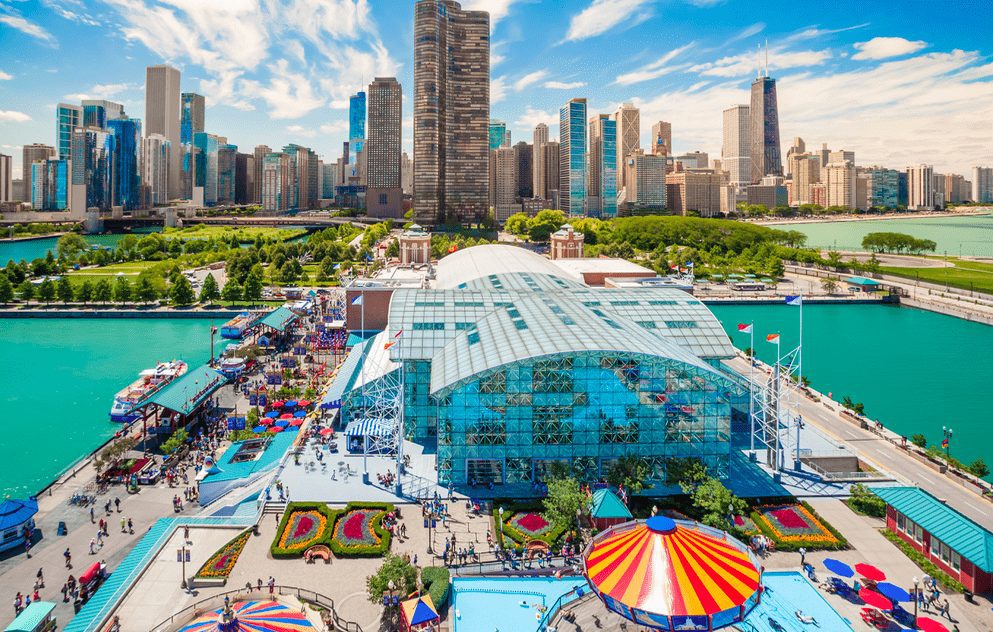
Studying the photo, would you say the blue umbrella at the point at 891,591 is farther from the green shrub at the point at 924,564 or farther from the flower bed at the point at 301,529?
the flower bed at the point at 301,529

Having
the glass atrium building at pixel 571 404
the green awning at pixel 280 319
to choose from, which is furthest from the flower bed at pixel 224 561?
the green awning at pixel 280 319

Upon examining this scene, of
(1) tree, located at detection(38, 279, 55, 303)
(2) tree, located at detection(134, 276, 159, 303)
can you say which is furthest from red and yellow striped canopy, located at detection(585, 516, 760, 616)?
(1) tree, located at detection(38, 279, 55, 303)

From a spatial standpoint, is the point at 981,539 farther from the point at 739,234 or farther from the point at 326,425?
the point at 739,234

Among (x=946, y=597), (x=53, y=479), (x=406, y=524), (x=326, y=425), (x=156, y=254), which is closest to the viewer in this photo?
(x=946, y=597)

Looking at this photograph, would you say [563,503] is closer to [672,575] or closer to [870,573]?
[672,575]

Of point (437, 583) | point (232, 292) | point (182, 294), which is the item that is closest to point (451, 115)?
point (232, 292)

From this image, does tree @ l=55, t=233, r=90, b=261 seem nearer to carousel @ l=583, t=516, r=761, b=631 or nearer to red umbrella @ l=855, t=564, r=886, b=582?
carousel @ l=583, t=516, r=761, b=631

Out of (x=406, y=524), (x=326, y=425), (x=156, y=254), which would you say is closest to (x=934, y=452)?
(x=406, y=524)
